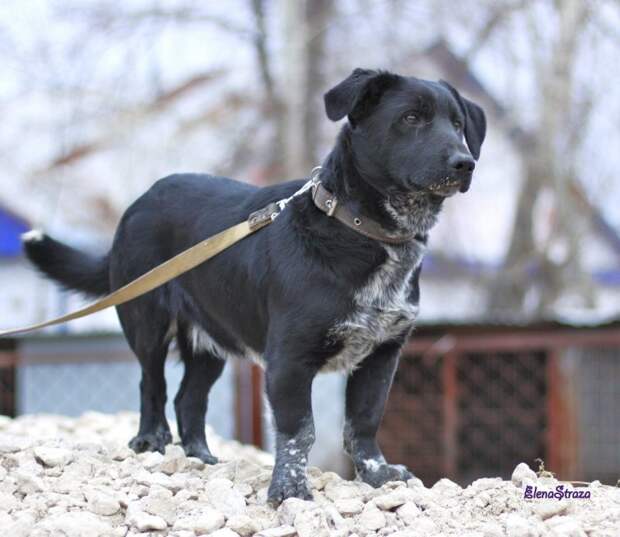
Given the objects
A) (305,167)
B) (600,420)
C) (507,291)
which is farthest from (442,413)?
(305,167)

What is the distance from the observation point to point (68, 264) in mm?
5613

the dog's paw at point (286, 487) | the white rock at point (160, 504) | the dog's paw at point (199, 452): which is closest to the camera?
the white rock at point (160, 504)

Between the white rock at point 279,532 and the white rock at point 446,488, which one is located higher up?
the white rock at point 279,532

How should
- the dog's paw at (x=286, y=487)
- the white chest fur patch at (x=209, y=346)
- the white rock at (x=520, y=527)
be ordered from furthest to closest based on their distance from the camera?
the white chest fur patch at (x=209, y=346) → the dog's paw at (x=286, y=487) → the white rock at (x=520, y=527)

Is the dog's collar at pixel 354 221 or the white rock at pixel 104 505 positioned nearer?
the white rock at pixel 104 505

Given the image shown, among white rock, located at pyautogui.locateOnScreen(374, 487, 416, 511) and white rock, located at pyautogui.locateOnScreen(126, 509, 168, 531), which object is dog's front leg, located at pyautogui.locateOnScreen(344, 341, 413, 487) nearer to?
white rock, located at pyautogui.locateOnScreen(374, 487, 416, 511)

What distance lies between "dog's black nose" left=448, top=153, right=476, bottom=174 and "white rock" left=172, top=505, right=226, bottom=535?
1.49m

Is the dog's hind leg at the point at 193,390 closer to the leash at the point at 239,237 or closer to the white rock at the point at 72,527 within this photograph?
the leash at the point at 239,237

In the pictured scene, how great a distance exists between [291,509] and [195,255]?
131 centimetres

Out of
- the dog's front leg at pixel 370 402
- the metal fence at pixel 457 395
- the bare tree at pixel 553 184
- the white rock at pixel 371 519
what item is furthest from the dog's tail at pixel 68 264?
the bare tree at pixel 553 184

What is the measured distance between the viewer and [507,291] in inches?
504

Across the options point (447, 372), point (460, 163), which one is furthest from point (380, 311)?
point (447, 372)

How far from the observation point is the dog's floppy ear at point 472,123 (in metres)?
4.36

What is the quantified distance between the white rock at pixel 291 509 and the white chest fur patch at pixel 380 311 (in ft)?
2.06
